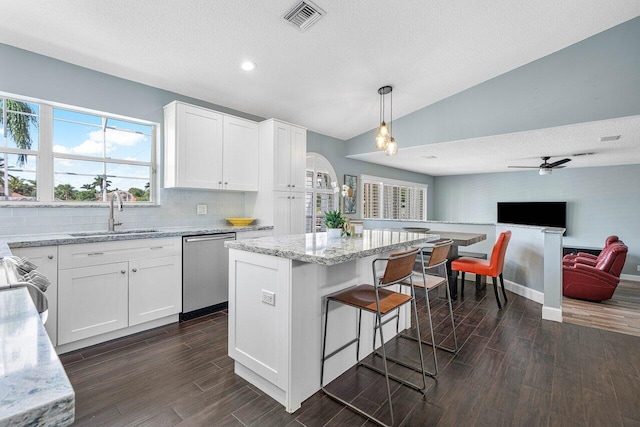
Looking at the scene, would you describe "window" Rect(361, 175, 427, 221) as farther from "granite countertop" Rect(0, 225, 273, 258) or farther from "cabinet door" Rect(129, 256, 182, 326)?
"cabinet door" Rect(129, 256, 182, 326)

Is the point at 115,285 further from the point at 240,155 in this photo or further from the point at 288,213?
the point at 288,213

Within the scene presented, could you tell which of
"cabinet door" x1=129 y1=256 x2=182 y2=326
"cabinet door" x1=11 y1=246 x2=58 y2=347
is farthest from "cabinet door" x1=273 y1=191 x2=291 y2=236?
Result: "cabinet door" x1=11 y1=246 x2=58 y2=347

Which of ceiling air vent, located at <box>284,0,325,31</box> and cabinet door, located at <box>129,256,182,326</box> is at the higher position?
ceiling air vent, located at <box>284,0,325,31</box>

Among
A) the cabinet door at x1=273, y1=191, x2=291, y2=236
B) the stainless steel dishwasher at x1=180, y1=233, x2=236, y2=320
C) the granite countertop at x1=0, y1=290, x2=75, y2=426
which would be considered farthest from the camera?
the cabinet door at x1=273, y1=191, x2=291, y2=236

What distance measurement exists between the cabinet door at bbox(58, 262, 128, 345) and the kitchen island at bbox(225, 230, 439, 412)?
4.18ft

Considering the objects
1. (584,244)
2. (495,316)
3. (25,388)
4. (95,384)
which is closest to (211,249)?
(95,384)

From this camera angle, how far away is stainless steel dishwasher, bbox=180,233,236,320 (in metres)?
3.20

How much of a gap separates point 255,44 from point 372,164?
4222mm

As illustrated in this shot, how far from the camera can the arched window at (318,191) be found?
5.24 meters

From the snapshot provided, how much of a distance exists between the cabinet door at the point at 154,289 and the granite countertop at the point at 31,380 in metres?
2.39

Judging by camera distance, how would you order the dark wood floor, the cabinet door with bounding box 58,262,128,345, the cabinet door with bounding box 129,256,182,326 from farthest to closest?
the cabinet door with bounding box 129,256,182,326
the cabinet door with bounding box 58,262,128,345
the dark wood floor

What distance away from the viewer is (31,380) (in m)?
0.47

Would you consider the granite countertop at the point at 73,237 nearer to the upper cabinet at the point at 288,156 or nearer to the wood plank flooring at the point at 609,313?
the upper cabinet at the point at 288,156

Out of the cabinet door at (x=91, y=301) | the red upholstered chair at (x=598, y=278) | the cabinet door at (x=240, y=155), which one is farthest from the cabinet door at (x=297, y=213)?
the red upholstered chair at (x=598, y=278)
